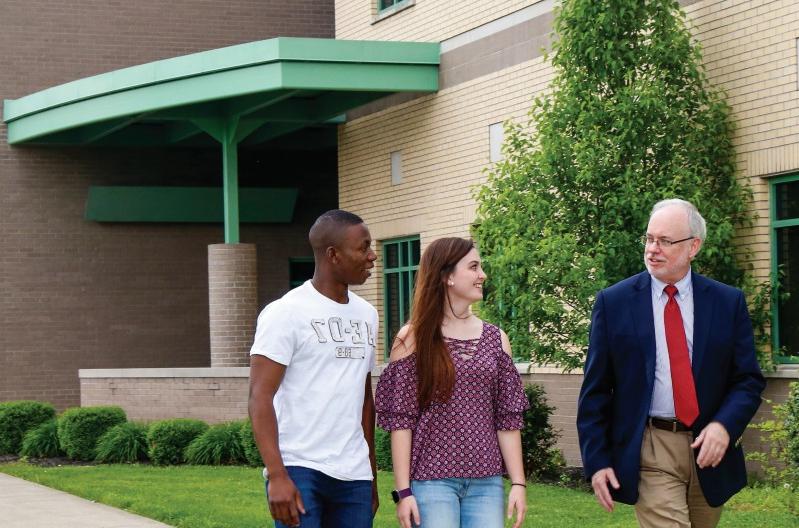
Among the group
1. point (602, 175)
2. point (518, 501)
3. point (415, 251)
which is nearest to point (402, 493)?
point (518, 501)

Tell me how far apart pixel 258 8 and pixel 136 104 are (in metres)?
5.63

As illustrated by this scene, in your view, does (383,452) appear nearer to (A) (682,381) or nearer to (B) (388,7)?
(B) (388,7)

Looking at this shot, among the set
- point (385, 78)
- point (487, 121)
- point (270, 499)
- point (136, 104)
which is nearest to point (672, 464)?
point (270, 499)

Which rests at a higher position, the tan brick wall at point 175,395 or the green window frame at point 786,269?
the green window frame at point 786,269

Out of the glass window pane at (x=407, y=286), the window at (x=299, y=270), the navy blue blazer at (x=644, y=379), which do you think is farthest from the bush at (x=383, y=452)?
the window at (x=299, y=270)

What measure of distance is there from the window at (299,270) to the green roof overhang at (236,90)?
316cm

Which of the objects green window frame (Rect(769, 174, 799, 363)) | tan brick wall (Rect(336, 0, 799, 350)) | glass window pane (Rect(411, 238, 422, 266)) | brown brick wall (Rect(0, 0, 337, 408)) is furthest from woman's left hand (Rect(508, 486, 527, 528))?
brown brick wall (Rect(0, 0, 337, 408))

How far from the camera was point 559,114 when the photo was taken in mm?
14047

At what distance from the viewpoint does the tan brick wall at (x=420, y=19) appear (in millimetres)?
18734

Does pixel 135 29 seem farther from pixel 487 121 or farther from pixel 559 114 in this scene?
pixel 559 114

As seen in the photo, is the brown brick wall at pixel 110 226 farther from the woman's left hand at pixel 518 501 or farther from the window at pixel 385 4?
the woman's left hand at pixel 518 501

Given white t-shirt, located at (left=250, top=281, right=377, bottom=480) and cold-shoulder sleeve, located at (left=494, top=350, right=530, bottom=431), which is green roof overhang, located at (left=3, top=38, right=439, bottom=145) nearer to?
cold-shoulder sleeve, located at (left=494, top=350, right=530, bottom=431)

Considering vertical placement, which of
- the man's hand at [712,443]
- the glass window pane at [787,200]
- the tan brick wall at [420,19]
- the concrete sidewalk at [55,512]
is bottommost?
the concrete sidewalk at [55,512]

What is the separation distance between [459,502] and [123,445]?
13173mm
